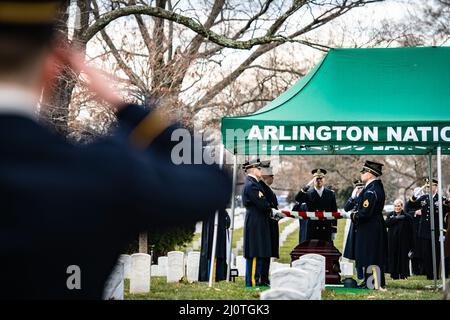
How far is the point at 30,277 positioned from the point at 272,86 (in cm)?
2563

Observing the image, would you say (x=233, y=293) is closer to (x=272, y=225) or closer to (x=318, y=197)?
(x=272, y=225)

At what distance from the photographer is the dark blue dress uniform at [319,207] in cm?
1438

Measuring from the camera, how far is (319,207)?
1440 centimetres

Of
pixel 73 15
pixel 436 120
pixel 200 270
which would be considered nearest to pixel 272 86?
pixel 73 15

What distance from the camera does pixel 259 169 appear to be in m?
12.4

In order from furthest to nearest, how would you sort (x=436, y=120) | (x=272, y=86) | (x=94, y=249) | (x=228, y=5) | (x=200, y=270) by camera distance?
(x=272, y=86), (x=228, y=5), (x=200, y=270), (x=436, y=120), (x=94, y=249)

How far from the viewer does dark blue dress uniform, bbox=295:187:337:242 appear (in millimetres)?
14375

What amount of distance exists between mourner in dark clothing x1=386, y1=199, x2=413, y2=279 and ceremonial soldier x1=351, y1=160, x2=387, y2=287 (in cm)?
357

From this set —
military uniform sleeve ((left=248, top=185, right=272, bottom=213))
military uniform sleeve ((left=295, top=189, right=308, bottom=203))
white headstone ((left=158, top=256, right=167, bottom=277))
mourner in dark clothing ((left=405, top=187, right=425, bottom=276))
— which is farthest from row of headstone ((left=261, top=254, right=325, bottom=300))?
mourner in dark clothing ((left=405, top=187, right=425, bottom=276))

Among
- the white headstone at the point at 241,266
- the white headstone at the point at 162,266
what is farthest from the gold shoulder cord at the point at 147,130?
the white headstone at the point at 241,266

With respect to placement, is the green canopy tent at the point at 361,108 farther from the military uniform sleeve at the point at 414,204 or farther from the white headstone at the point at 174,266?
the military uniform sleeve at the point at 414,204

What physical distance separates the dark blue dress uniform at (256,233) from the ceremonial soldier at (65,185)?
1029 cm
